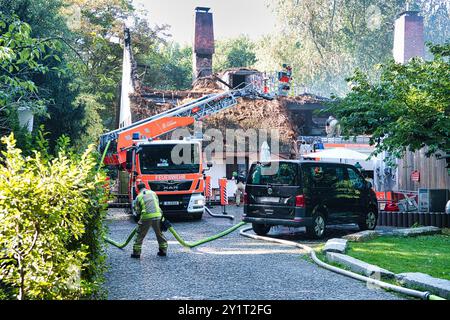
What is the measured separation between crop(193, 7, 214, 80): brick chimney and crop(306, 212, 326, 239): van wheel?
84.1 ft

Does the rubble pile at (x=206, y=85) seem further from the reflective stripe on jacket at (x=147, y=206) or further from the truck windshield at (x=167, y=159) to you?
the reflective stripe on jacket at (x=147, y=206)

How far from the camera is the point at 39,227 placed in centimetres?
557

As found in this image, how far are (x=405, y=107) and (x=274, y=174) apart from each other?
3773 mm

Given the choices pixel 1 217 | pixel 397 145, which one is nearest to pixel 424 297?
pixel 1 217

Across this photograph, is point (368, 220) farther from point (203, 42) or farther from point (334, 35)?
point (334, 35)

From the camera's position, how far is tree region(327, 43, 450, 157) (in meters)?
14.5

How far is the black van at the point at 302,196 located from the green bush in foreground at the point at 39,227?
8.57m

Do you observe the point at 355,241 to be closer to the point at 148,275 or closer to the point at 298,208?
the point at 298,208

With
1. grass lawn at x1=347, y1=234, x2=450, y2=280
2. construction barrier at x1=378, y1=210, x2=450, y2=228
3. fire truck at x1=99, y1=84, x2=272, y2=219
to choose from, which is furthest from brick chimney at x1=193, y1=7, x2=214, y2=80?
grass lawn at x1=347, y1=234, x2=450, y2=280

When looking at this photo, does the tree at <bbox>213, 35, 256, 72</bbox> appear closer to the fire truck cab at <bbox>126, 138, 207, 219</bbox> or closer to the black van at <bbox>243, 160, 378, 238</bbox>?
the fire truck cab at <bbox>126, 138, 207, 219</bbox>

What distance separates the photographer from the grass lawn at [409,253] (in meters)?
10.0

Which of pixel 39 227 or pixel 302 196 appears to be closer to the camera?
pixel 39 227

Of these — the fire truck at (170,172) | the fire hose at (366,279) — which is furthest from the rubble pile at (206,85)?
the fire hose at (366,279)

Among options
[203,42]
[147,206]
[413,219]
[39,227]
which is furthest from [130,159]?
[203,42]
